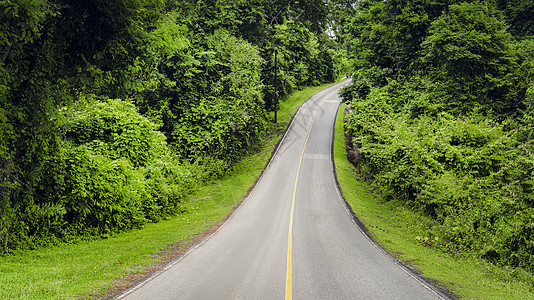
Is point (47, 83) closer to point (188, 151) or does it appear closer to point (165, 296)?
point (165, 296)

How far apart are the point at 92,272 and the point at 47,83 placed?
525 centimetres

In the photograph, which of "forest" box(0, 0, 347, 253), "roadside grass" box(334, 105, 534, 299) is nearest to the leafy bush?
"roadside grass" box(334, 105, 534, 299)

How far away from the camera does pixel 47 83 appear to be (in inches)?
329

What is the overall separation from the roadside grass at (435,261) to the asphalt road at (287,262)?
2.39 feet

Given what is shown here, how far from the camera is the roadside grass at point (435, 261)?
8000 mm

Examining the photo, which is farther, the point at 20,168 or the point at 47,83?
the point at 20,168

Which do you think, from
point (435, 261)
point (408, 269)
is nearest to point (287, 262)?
point (408, 269)

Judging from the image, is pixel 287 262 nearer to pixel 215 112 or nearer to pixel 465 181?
pixel 465 181

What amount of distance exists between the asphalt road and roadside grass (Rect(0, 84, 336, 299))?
744 millimetres

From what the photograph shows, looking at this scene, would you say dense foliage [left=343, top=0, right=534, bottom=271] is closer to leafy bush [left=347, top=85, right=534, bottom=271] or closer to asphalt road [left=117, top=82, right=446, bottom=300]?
leafy bush [left=347, top=85, right=534, bottom=271]

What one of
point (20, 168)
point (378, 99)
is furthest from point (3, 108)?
point (378, 99)

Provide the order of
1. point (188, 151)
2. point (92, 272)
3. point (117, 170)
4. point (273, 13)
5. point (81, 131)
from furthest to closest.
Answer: point (273, 13), point (188, 151), point (81, 131), point (117, 170), point (92, 272)

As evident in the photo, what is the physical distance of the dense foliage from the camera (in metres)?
12.1

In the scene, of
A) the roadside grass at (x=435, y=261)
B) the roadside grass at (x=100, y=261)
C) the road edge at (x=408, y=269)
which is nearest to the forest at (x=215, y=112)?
the roadside grass at (x=435, y=261)
